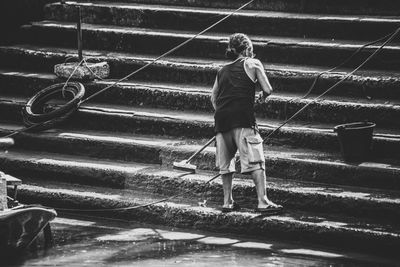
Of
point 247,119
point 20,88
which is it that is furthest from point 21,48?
point 247,119

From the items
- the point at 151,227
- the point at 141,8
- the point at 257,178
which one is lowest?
the point at 151,227

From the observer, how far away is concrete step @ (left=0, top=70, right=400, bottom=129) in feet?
37.0

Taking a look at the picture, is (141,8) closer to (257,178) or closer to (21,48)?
(21,48)

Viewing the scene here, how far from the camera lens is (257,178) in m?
9.91

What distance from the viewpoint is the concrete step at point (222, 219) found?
933 cm

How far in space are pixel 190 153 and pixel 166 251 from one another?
87.6 inches

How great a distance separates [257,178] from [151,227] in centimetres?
149

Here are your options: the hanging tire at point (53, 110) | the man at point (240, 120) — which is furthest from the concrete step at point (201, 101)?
the man at point (240, 120)

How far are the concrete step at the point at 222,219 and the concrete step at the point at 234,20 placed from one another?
12.6 ft

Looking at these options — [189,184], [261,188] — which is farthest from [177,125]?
[261,188]

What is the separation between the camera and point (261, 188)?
9906 mm

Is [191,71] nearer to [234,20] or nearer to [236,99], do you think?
[234,20]

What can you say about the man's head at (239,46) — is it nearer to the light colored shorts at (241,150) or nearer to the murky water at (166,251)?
the light colored shorts at (241,150)

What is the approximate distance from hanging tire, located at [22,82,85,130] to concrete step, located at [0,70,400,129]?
35 centimetres
